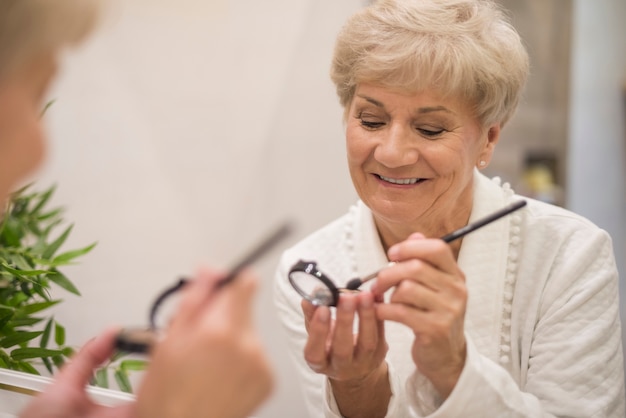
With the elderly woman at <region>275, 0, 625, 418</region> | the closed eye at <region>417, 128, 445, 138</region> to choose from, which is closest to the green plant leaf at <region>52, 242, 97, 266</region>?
the elderly woman at <region>275, 0, 625, 418</region>

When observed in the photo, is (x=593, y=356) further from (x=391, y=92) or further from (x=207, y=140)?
(x=207, y=140)

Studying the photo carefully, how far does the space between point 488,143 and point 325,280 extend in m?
0.40

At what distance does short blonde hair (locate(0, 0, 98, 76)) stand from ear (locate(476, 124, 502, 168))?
0.64 m

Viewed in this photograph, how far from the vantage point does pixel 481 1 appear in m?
0.94

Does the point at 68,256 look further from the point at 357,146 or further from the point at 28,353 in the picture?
the point at 357,146

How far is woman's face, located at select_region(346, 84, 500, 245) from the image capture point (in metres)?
0.90

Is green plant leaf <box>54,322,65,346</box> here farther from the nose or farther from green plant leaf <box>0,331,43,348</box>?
the nose

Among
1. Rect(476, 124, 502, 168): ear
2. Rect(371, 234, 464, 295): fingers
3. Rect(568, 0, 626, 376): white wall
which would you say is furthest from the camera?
Rect(568, 0, 626, 376): white wall

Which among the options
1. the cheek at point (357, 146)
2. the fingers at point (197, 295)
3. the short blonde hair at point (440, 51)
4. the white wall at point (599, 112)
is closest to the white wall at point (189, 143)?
the cheek at point (357, 146)

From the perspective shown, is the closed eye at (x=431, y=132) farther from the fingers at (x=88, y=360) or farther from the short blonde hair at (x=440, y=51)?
the fingers at (x=88, y=360)

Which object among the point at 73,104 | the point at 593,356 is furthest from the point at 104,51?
the point at 593,356

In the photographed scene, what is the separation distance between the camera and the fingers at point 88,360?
550 millimetres

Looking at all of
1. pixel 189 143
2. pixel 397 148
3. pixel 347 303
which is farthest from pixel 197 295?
pixel 189 143

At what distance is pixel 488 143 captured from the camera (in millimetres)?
1007
